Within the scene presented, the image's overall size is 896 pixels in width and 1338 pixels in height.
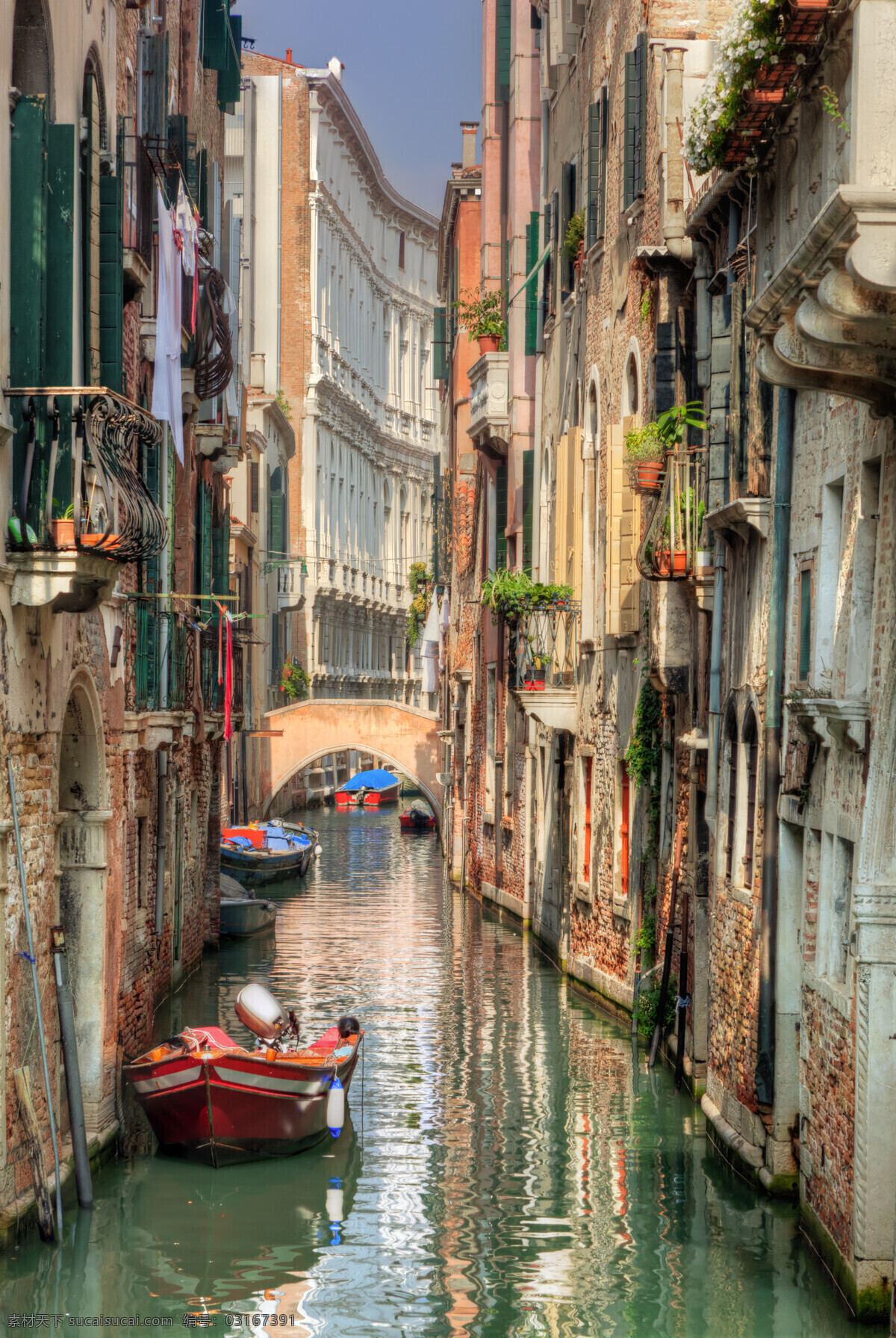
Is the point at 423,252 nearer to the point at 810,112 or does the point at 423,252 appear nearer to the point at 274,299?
the point at 274,299

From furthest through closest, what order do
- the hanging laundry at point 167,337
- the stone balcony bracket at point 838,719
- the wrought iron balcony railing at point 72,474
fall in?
the hanging laundry at point 167,337
the wrought iron balcony railing at point 72,474
the stone balcony bracket at point 838,719

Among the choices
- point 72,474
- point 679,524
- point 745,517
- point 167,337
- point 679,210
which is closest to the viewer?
point 72,474

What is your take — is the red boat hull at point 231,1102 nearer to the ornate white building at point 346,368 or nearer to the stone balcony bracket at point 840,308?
the stone balcony bracket at point 840,308

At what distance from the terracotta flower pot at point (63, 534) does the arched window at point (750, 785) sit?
482 cm

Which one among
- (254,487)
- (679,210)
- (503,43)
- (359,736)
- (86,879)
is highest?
(503,43)

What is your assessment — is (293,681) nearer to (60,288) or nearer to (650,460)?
(650,460)

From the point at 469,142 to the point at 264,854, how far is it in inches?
653

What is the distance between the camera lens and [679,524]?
14.4 metres

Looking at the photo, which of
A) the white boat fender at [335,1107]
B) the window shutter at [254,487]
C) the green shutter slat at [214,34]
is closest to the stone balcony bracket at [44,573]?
the white boat fender at [335,1107]

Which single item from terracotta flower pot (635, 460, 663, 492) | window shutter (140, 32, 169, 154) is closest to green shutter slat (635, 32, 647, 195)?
terracotta flower pot (635, 460, 663, 492)

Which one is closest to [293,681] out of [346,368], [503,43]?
[346,368]

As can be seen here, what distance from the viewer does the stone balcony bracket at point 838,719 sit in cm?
937

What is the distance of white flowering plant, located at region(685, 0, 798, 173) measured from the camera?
8.64 meters

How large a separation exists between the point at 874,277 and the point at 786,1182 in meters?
6.70
